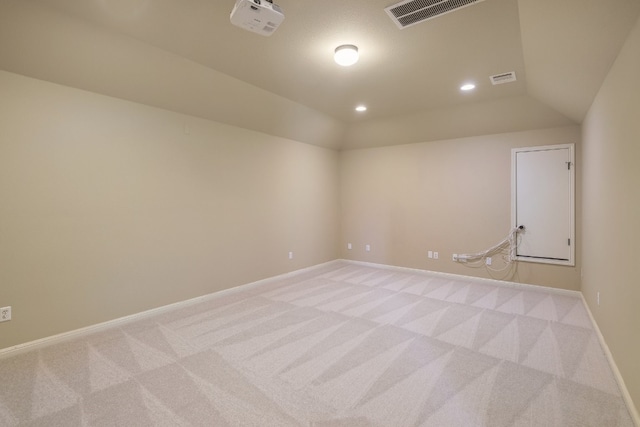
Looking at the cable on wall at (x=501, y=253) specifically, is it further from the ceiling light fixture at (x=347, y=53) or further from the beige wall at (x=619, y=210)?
the ceiling light fixture at (x=347, y=53)

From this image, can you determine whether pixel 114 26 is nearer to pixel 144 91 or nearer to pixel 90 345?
pixel 144 91

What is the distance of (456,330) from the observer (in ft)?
10.9

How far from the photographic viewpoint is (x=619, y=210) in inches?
93.7

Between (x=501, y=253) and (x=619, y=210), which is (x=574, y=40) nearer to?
(x=619, y=210)

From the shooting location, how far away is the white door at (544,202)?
455 centimetres

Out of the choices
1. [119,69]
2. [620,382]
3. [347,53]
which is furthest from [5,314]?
→ [620,382]

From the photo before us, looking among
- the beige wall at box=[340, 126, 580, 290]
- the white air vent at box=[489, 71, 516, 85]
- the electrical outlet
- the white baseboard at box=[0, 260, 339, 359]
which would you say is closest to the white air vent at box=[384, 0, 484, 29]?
the white air vent at box=[489, 71, 516, 85]

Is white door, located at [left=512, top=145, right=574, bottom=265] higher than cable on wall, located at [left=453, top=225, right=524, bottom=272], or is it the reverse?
white door, located at [left=512, top=145, right=574, bottom=265]

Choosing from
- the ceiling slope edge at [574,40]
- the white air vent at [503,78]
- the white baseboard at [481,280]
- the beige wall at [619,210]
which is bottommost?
the white baseboard at [481,280]

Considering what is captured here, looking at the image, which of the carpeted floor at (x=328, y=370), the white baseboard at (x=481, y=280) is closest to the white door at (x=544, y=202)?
the white baseboard at (x=481, y=280)

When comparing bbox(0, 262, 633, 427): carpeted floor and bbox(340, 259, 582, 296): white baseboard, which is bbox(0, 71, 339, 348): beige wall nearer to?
bbox(0, 262, 633, 427): carpeted floor

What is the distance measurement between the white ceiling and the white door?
1.72 ft

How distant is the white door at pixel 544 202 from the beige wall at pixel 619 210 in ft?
3.87

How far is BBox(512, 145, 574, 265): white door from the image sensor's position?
14.9ft
